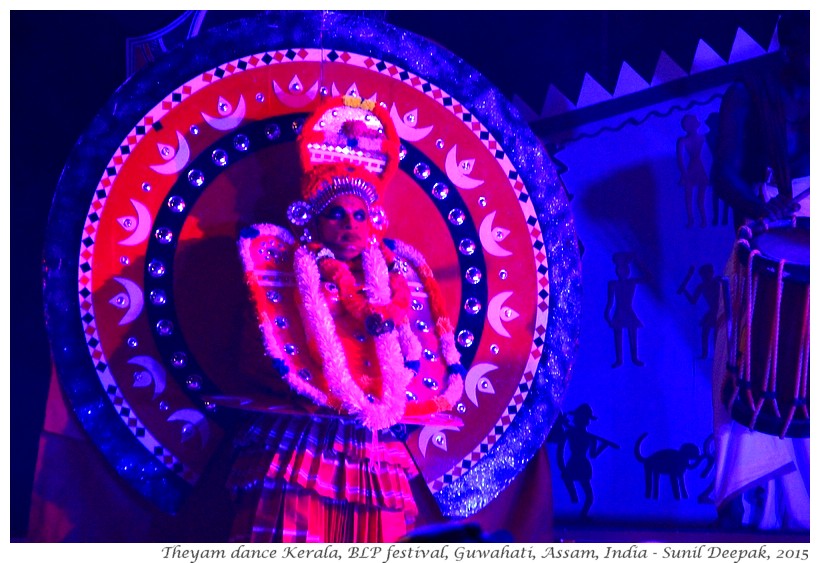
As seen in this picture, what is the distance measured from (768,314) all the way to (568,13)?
5.00 feet

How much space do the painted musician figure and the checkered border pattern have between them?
0.29 m

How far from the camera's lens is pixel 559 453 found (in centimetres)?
397

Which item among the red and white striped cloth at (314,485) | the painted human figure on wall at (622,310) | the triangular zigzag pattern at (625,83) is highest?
the triangular zigzag pattern at (625,83)

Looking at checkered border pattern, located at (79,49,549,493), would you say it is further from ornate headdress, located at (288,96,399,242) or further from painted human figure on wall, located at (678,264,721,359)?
painted human figure on wall, located at (678,264,721,359)

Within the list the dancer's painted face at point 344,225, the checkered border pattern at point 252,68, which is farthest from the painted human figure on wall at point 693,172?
the dancer's painted face at point 344,225

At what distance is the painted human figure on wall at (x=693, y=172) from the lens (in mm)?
4059

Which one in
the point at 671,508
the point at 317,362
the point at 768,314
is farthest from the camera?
the point at 671,508

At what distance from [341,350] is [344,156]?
0.71 metres

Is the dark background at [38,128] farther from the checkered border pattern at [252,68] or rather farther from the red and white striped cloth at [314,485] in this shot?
the red and white striped cloth at [314,485]

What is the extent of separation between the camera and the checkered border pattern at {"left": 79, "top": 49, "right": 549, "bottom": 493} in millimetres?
3314

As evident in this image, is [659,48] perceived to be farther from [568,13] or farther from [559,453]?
[559,453]

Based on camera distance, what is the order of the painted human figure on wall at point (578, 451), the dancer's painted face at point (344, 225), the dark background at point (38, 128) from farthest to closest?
the painted human figure on wall at point (578, 451) < the dark background at point (38, 128) < the dancer's painted face at point (344, 225)

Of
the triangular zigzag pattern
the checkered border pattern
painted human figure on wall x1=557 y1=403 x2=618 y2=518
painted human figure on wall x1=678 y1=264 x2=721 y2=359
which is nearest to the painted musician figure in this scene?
the checkered border pattern

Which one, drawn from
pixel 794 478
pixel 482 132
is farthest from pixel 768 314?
pixel 482 132
